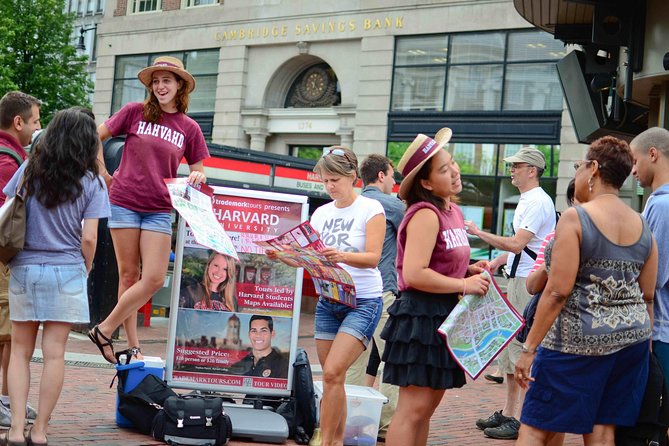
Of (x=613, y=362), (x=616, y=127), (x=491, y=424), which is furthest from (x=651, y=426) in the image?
(x=616, y=127)

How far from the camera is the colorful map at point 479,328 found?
4.70 m

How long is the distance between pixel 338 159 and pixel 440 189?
1.18 m

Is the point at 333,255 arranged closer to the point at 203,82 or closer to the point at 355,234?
the point at 355,234

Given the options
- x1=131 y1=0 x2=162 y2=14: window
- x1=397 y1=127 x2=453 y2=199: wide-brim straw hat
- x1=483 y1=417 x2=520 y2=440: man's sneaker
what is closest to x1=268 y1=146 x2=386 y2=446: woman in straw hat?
x1=397 y1=127 x2=453 y2=199: wide-brim straw hat

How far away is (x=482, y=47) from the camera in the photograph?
86.1 feet

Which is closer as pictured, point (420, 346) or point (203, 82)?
point (420, 346)

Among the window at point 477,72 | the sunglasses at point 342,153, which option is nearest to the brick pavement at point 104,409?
the sunglasses at point 342,153

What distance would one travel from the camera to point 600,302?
454 centimetres

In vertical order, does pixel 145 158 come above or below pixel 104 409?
above

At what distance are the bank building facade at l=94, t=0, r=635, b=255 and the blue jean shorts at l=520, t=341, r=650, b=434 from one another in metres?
18.5

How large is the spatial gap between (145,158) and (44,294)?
1383 mm

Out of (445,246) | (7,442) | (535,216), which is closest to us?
(445,246)

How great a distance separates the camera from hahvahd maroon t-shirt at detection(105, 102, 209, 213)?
6.43m

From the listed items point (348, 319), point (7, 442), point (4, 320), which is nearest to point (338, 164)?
point (348, 319)
